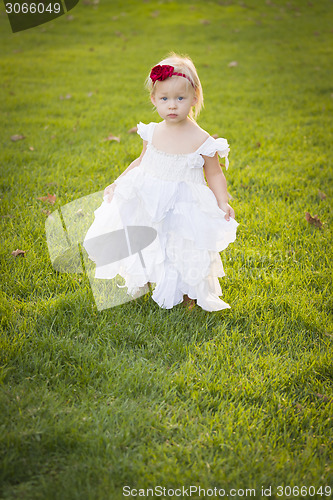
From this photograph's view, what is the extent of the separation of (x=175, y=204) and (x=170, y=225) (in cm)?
14

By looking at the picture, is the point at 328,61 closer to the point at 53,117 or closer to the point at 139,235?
the point at 53,117

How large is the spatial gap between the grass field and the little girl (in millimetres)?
260

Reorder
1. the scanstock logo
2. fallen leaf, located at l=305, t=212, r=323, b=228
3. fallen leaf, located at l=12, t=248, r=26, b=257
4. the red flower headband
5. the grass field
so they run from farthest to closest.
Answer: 1. the scanstock logo
2. fallen leaf, located at l=305, t=212, r=323, b=228
3. fallen leaf, located at l=12, t=248, r=26, b=257
4. the red flower headband
5. the grass field

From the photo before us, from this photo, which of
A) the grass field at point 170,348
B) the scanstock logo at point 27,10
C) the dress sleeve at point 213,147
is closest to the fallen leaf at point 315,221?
the grass field at point 170,348

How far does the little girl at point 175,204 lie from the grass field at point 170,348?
0.85 feet

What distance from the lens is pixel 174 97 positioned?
2455mm

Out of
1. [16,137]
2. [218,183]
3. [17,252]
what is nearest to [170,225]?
[218,183]

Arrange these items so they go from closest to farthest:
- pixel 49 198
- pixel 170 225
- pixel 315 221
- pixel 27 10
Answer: pixel 170 225, pixel 315 221, pixel 49 198, pixel 27 10

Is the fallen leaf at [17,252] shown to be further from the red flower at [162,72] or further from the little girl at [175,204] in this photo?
the red flower at [162,72]

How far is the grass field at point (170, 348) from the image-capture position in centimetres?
Answer: 189

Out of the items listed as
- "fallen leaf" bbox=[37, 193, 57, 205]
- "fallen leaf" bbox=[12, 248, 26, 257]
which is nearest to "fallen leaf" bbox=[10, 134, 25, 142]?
"fallen leaf" bbox=[37, 193, 57, 205]

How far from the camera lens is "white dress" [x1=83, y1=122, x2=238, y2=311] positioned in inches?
101

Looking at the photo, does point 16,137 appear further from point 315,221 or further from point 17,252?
point 315,221

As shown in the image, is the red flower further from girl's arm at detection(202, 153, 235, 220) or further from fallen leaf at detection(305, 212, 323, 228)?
fallen leaf at detection(305, 212, 323, 228)
